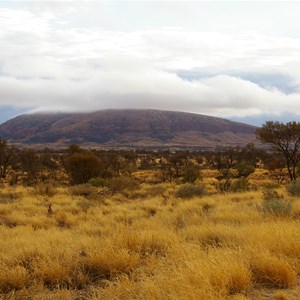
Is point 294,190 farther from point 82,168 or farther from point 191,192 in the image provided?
point 82,168

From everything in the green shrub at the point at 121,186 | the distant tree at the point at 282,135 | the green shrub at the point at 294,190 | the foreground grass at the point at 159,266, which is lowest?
the green shrub at the point at 121,186

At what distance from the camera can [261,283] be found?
511 cm

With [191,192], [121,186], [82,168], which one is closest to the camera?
[191,192]

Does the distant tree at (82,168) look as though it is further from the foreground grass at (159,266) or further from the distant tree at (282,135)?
the foreground grass at (159,266)

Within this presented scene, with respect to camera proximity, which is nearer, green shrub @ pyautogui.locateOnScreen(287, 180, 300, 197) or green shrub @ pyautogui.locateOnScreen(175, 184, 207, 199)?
green shrub @ pyautogui.locateOnScreen(287, 180, 300, 197)

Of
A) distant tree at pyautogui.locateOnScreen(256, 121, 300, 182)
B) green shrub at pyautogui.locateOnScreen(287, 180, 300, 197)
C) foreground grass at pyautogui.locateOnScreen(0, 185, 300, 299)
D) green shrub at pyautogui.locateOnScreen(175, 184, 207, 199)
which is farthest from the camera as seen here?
distant tree at pyautogui.locateOnScreen(256, 121, 300, 182)

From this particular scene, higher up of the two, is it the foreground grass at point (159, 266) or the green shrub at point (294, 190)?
the foreground grass at point (159, 266)

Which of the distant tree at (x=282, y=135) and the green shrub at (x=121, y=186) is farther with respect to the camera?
the distant tree at (x=282, y=135)

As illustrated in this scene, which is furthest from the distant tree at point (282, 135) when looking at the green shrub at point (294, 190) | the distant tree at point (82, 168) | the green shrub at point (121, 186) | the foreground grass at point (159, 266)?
the foreground grass at point (159, 266)

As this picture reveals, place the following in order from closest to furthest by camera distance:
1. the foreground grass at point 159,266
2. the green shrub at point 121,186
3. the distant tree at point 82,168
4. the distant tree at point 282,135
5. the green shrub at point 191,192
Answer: the foreground grass at point 159,266 → the green shrub at point 191,192 → the green shrub at point 121,186 → the distant tree at point 282,135 → the distant tree at point 82,168

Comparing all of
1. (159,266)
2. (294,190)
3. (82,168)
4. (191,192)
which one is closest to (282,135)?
(294,190)

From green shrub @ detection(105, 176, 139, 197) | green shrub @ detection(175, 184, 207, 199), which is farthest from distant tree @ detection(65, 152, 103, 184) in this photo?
green shrub @ detection(175, 184, 207, 199)

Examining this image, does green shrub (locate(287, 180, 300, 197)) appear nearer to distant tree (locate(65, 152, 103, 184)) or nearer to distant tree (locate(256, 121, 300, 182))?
distant tree (locate(256, 121, 300, 182))

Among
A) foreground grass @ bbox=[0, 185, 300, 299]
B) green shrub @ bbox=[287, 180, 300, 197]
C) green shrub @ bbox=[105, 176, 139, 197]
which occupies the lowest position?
green shrub @ bbox=[105, 176, 139, 197]
